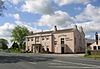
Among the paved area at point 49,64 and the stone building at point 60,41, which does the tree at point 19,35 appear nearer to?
the stone building at point 60,41

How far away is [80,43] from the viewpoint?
95.7 m

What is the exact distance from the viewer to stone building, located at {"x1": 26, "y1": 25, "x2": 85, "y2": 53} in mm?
92312

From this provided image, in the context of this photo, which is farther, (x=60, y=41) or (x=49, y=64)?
(x=60, y=41)

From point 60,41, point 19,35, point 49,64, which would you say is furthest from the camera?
point 19,35

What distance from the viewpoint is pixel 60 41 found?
95.5m

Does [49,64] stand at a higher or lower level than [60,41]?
lower

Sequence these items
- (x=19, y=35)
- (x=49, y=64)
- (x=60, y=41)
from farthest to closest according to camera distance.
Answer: (x=19, y=35) < (x=60, y=41) < (x=49, y=64)

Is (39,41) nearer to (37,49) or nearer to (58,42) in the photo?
(37,49)

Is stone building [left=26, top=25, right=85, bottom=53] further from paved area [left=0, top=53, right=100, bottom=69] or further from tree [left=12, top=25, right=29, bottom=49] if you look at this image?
paved area [left=0, top=53, right=100, bottom=69]

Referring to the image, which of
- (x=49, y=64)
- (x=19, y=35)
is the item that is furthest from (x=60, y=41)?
(x=49, y=64)

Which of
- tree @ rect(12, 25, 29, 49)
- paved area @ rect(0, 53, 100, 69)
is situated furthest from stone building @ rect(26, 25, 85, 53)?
paved area @ rect(0, 53, 100, 69)

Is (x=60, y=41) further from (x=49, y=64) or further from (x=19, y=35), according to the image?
(x=49, y=64)

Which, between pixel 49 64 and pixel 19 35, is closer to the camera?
pixel 49 64

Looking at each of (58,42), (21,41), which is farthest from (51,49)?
(21,41)
